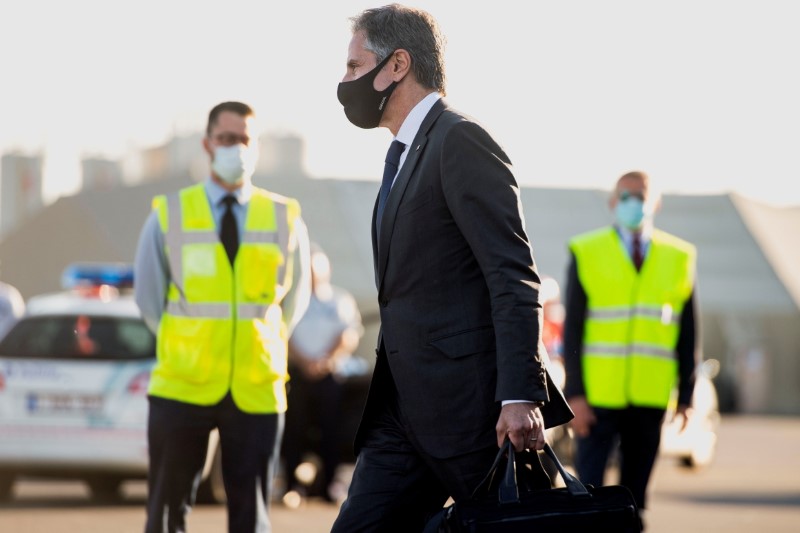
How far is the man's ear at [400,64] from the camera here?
5.24 m

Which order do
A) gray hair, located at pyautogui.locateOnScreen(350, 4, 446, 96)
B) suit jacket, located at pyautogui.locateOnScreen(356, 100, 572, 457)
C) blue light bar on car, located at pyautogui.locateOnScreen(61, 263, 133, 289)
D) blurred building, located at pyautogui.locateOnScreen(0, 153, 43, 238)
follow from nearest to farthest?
suit jacket, located at pyautogui.locateOnScreen(356, 100, 572, 457), gray hair, located at pyautogui.locateOnScreen(350, 4, 446, 96), blue light bar on car, located at pyautogui.locateOnScreen(61, 263, 133, 289), blurred building, located at pyautogui.locateOnScreen(0, 153, 43, 238)

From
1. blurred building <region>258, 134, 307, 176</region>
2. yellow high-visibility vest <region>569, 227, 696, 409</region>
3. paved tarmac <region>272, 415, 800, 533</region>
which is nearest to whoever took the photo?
yellow high-visibility vest <region>569, 227, 696, 409</region>

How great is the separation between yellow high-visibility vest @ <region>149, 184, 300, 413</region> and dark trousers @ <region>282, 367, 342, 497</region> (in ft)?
19.3

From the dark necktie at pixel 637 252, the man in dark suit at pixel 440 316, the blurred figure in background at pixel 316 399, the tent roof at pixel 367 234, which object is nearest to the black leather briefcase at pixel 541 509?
the man in dark suit at pixel 440 316

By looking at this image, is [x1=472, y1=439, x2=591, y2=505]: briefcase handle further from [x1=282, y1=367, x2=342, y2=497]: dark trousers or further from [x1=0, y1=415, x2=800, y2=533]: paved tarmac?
[x1=282, y1=367, x2=342, y2=497]: dark trousers

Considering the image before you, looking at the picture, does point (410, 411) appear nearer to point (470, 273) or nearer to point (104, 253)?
point (470, 273)

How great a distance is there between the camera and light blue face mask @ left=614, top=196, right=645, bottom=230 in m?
8.70

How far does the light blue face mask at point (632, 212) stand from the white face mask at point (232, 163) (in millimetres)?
2146

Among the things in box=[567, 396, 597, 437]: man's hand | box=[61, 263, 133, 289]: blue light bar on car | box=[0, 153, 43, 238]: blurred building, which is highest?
box=[567, 396, 597, 437]: man's hand

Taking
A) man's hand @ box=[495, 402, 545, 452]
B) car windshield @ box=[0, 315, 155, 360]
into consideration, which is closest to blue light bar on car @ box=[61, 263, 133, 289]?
car windshield @ box=[0, 315, 155, 360]

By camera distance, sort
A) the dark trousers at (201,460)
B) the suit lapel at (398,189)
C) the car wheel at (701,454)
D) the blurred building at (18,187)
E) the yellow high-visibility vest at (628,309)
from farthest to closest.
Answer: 1. the blurred building at (18,187)
2. the car wheel at (701,454)
3. the yellow high-visibility vest at (628,309)
4. the dark trousers at (201,460)
5. the suit lapel at (398,189)

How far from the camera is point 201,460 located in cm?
694

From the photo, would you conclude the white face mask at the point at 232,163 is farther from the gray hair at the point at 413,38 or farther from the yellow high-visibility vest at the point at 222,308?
the gray hair at the point at 413,38

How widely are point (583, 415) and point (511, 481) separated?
362 centimetres
